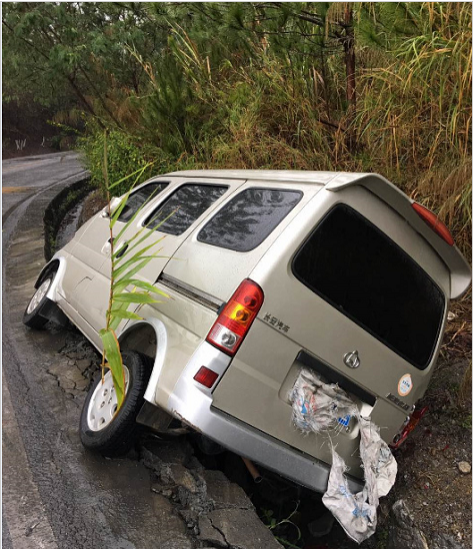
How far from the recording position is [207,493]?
111 inches

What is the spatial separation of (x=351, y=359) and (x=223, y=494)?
1.08 meters

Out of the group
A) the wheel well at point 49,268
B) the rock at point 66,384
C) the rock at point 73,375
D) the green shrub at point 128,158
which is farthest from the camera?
the green shrub at point 128,158

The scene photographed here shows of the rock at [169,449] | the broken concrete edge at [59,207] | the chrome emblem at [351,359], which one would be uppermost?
the chrome emblem at [351,359]

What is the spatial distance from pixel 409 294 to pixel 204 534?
1.66 m

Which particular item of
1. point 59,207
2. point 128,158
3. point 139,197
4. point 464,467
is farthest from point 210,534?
point 59,207

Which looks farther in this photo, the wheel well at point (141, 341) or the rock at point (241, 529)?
the wheel well at point (141, 341)

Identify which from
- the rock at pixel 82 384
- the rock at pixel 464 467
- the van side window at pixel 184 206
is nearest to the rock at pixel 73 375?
the rock at pixel 82 384

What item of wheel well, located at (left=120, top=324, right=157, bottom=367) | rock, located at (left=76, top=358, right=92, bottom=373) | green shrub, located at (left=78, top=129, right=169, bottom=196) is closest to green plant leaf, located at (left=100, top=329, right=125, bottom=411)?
wheel well, located at (left=120, top=324, right=157, bottom=367)

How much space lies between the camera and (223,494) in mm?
2822

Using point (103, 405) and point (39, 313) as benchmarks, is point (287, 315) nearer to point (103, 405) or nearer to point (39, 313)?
point (103, 405)

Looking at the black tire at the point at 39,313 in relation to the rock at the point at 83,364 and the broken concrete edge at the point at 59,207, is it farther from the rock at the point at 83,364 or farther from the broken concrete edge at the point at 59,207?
the broken concrete edge at the point at 59,207

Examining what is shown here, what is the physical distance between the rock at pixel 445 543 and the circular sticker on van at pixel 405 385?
3.18 feet

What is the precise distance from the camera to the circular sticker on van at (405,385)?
2.80 meters

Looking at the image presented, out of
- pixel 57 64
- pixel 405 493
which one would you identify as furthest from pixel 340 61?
pixel 57 64
